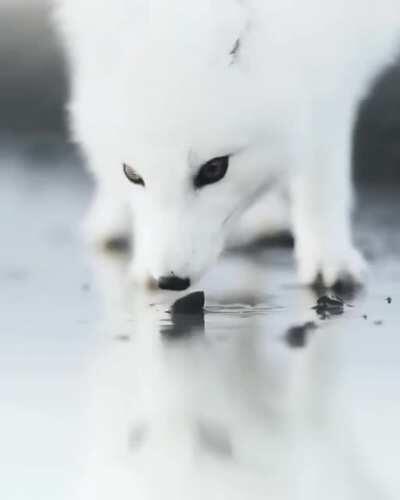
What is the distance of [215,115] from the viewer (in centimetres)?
161

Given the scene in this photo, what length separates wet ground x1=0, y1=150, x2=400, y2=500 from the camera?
1204 mm

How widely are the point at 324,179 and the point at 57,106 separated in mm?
884

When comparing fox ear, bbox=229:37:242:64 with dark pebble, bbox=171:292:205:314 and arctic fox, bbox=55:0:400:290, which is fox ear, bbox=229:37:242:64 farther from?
dark pebble, bbox=171:292:205:314

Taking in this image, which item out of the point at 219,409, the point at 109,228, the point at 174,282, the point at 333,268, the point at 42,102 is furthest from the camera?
the point at 42,102

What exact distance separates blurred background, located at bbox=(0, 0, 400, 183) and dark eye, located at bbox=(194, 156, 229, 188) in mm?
748

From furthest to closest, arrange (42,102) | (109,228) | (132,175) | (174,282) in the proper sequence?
1. (42,102)
2. (109,228)
3. (132,175)
4. (174,282)

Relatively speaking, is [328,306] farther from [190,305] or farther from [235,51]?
[235,51]

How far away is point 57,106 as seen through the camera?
257 centimetres

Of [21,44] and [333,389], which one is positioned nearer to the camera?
[333,389]

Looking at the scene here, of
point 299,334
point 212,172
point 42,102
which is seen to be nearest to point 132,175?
point 212,172

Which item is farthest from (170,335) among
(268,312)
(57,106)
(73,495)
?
(57,106)

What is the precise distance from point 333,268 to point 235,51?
0.35 metres

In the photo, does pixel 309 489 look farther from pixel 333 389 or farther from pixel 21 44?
pixel 21 44

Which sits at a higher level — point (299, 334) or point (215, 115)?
point (215, 115)
